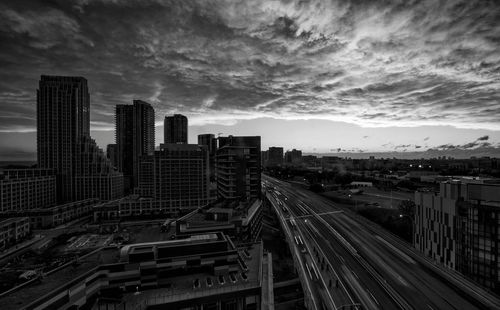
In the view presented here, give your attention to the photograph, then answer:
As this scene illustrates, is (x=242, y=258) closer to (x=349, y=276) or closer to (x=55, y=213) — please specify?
(x=349, y=276)

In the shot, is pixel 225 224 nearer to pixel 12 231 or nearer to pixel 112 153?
pixel 12 231

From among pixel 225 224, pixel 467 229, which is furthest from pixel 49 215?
pixel 467 229

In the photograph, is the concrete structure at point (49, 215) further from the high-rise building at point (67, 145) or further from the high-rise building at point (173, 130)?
the high-rise building at point (173, 130)

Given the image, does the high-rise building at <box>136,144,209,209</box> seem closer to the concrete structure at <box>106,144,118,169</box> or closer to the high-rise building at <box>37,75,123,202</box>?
the high-rise building at <box>37,75,123,202</box>

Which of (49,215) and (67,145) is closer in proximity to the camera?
(49,215)

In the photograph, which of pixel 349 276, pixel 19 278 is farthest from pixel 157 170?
pixel 349 276
